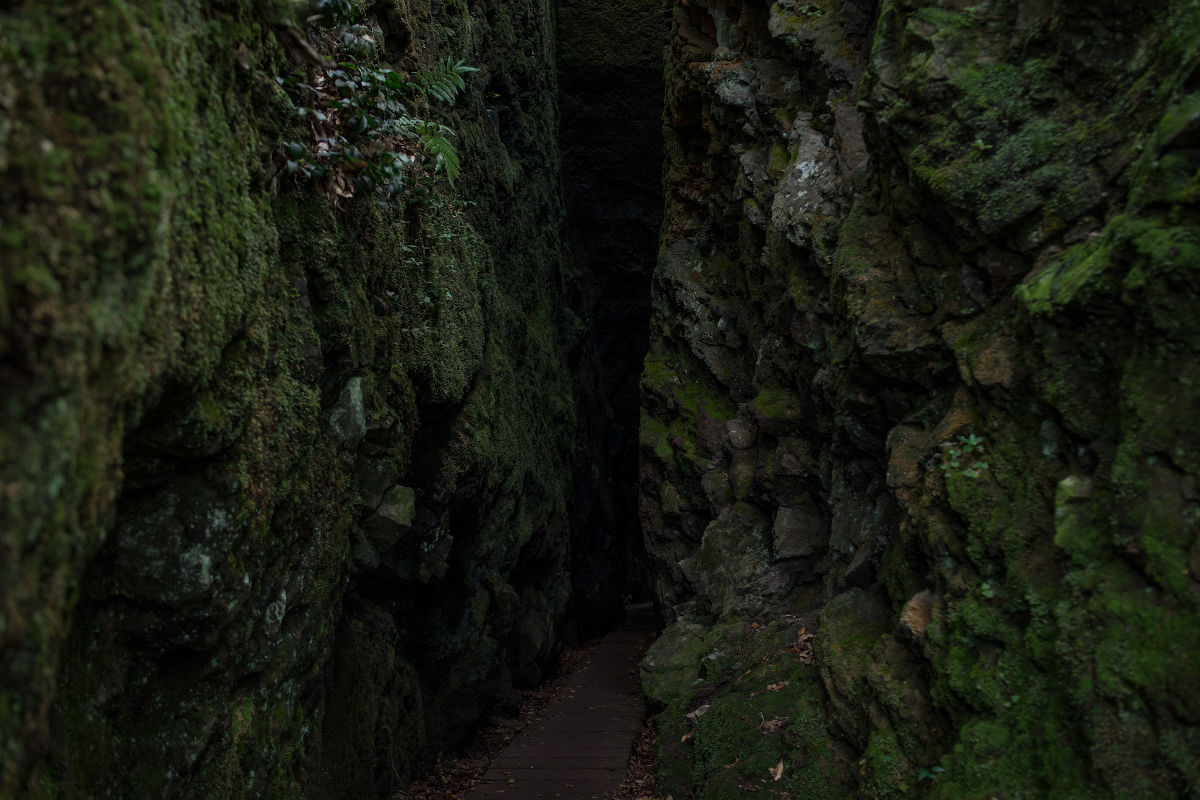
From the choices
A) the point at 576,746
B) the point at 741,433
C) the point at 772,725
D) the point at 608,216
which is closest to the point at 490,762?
the point at 576,746

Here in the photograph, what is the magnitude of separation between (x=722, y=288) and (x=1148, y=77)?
7.98 m

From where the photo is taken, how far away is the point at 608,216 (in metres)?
22.1

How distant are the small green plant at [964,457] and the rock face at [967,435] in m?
0.02

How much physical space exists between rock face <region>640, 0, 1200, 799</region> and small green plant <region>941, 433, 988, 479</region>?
0.02 m

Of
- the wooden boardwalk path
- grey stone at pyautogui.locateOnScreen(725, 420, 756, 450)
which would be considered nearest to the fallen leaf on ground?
the wooden boardwalk path

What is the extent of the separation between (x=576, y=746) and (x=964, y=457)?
223 inches

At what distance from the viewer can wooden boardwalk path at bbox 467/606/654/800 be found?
757 cm

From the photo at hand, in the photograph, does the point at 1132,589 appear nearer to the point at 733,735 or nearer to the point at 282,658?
the point at 733,735

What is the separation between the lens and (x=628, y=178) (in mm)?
21906

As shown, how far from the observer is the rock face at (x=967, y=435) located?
392cm

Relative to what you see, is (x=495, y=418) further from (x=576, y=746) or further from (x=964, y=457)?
(x=964, y=457)

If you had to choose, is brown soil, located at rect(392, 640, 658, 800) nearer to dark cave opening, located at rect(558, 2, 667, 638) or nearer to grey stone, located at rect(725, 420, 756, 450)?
grey stone, located at rect(725, 420, 756, 450)

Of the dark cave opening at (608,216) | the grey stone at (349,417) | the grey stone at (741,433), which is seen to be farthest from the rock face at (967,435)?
the dark cave opening at (608,216)

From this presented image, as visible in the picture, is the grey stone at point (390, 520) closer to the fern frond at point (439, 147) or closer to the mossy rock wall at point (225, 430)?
the mossy rock wall at point (225, 430)
